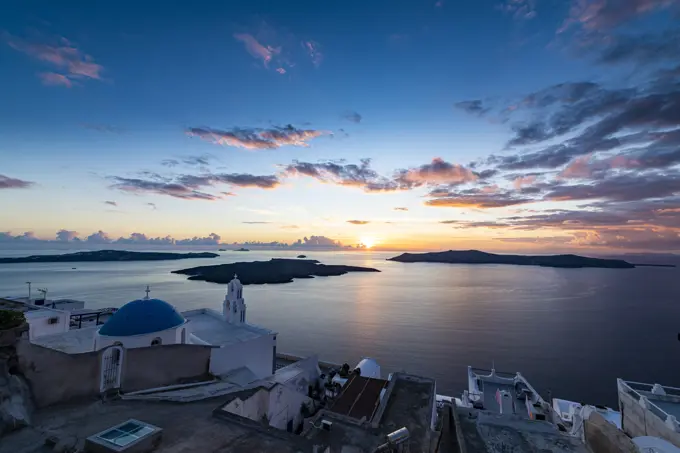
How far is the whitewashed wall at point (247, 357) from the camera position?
17.2 m

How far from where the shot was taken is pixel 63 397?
10406 millimetres

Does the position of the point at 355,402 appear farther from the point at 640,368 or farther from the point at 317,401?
the point at 640,368

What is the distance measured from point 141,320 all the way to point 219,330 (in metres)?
5.82

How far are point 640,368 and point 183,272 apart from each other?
140 m

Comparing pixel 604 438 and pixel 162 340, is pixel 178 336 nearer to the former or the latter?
pixel 162 340

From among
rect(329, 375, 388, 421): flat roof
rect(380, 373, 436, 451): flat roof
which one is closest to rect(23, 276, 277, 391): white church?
rect(329, 375, 388, 421): flat roof

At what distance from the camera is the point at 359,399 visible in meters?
13.6

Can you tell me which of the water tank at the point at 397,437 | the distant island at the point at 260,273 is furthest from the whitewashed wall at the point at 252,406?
the distant island at the point at 260,273

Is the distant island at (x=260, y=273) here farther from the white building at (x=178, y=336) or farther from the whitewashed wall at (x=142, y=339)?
the whitewashed wall at (x=142, y=339)

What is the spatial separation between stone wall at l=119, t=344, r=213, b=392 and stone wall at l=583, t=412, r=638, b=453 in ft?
45.5

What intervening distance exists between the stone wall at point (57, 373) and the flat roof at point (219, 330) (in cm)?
700

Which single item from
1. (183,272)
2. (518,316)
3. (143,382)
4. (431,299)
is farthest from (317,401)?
(183,272)

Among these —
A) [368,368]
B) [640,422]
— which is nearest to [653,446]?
[640,422]

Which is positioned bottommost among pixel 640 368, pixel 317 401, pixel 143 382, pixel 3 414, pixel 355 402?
pixel 640 368
